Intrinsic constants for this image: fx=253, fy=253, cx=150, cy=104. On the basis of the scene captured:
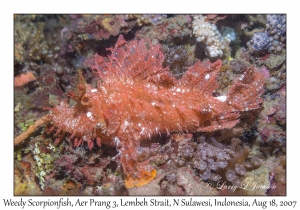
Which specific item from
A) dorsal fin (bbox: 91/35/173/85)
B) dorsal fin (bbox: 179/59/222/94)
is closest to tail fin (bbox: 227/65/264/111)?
dorsal fin (bbox: 179/59/222/94)

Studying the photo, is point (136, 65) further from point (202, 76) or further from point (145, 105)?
point (202, 76)

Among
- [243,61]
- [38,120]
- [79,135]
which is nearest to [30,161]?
[38,120]

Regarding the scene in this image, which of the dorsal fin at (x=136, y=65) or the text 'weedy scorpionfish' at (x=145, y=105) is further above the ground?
the dorsal fin at (x=136, y=65)

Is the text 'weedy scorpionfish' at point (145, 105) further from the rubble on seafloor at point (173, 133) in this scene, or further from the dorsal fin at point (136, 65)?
the rubble on seafloor at point (173, 133)

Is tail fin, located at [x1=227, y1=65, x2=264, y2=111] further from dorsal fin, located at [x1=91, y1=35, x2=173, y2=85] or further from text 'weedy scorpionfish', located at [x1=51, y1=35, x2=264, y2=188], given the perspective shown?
dorsal fin, located at [x1=91, y1=35, x2=173, y2=85]

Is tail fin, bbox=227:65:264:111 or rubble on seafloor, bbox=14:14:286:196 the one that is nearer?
rubble on seafloor, bbox=14:14:286:196

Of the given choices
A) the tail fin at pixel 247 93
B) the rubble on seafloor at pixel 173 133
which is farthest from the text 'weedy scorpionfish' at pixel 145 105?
the rubble on seafloor at pixel 173 133

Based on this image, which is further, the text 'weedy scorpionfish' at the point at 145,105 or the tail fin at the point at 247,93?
the tail fin at the point at 247,93
